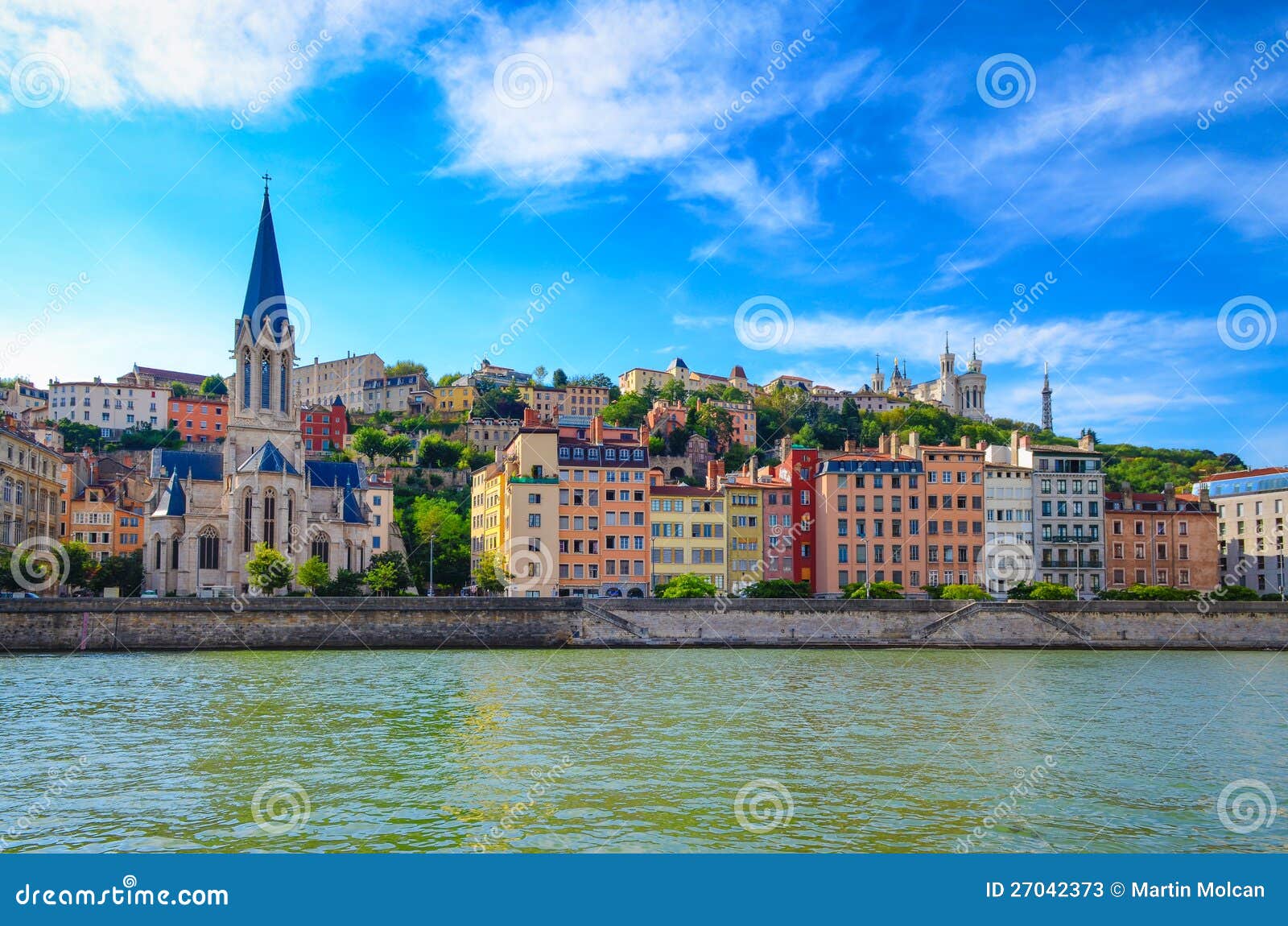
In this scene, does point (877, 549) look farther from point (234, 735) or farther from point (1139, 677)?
point (234, 735)

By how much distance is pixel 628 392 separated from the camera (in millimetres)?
189375

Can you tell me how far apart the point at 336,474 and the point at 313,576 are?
23441 mm

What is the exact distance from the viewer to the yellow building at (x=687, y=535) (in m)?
76.9

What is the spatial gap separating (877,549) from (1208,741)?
51.3 meters

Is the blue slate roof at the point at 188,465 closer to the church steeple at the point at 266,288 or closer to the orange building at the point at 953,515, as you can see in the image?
the church steeple at the point at 266,288

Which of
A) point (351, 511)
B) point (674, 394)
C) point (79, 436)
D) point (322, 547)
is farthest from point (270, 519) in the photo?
point (674, 394)

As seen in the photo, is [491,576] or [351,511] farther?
[351,511]

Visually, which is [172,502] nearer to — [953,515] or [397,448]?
[953,515]

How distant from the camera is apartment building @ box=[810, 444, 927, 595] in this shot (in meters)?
77.7

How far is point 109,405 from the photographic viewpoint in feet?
472

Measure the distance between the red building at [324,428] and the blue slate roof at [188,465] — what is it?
6043cm

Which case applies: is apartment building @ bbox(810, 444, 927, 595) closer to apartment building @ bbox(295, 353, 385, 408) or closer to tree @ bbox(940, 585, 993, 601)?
tree @ bbox(940, 585, 993, 601)

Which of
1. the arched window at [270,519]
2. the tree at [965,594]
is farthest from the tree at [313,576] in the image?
the tree at [965,594]

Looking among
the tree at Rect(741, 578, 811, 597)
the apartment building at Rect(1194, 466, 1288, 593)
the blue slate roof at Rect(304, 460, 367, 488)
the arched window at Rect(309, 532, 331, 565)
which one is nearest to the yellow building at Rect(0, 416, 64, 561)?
the arched window at Rect(309, 532, 331, 565)
